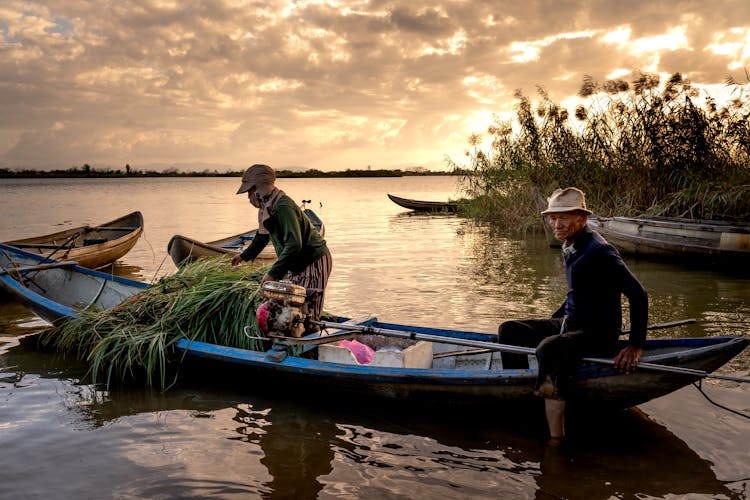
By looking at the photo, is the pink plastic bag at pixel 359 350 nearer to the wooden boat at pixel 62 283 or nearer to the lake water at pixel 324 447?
the lake water at pixel 324 447

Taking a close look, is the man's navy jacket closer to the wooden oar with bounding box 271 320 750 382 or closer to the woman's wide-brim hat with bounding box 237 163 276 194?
the wooden oar with bounding box 271 320 750 382

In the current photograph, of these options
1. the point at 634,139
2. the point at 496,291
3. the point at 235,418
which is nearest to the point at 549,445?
the point at 235,418

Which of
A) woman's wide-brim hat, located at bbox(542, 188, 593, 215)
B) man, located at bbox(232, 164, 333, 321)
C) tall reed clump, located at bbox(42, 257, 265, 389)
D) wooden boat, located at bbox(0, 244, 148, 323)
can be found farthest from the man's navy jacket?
wooden boat, located at bbox(0, 244, 148, 323)

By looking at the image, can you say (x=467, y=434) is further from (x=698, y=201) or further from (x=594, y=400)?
(x=698, y=201)

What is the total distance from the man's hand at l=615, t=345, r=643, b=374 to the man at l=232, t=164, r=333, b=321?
2530mm

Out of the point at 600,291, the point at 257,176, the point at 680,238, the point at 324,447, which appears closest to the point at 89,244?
the point at 257,176

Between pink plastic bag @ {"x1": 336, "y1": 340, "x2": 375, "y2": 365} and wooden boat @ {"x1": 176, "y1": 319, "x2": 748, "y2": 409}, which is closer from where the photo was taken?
wooden boat @ {"x1": 176, "y1": 319, "x2": 748, "y2": 409}

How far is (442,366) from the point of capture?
5461mm

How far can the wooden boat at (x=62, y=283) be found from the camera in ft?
24.2

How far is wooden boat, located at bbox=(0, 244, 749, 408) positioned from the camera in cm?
396

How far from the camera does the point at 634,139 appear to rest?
13.7 metres

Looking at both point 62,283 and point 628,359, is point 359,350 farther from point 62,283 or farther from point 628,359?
point 62,283

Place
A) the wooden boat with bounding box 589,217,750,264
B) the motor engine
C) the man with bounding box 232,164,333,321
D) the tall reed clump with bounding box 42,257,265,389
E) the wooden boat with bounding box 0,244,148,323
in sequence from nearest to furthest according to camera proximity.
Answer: the motor engine < the man with bounding box 232,164,333,321 < the tall reed clump with bounding box 42,257,265,389 < the wooden boat with bounding box 0,244,148,323 < the wooden boat with bounding box 589,217,750,264

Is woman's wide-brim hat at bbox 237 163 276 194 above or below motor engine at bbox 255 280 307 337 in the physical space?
above
